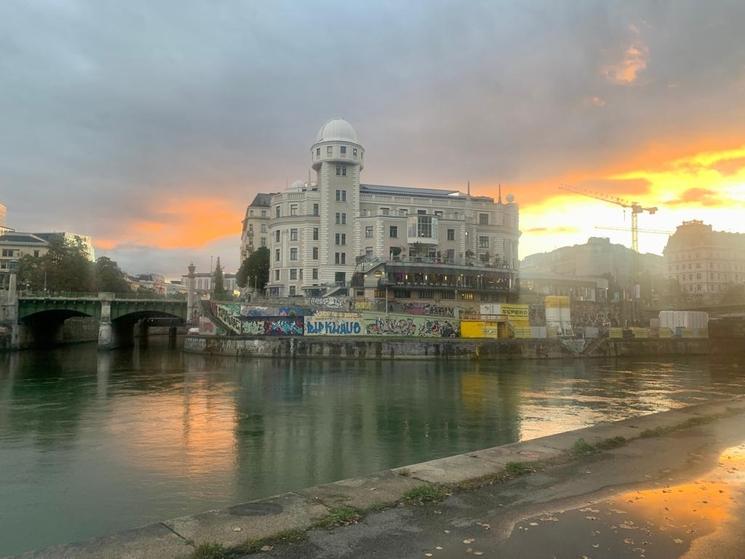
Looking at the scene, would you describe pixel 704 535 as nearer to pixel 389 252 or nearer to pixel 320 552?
pixel 320 552

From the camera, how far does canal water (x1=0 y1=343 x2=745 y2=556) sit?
14047 millimetres

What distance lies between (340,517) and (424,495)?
167 cm

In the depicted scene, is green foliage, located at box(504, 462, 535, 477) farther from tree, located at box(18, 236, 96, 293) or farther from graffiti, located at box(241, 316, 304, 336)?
tree, located at box(18, 236, 96, 293)

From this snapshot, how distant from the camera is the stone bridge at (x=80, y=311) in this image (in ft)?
280

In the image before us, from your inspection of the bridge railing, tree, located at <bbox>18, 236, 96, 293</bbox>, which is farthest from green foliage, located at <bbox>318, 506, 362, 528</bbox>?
tree, located at <bbox>18, 236, 96, 293</bbox>

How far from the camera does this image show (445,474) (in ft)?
33.6

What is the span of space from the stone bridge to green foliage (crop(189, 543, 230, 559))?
90.0 metres

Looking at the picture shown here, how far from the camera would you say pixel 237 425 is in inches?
985

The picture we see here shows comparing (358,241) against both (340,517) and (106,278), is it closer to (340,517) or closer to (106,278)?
(106,278)

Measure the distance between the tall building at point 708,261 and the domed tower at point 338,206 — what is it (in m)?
122

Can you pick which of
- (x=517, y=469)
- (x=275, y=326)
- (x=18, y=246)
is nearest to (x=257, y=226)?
(x=18, y=246)

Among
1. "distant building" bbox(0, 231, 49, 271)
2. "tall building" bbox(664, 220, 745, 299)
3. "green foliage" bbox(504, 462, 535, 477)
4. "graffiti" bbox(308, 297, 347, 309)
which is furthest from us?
"tall building" bbox(664, 220, 745, 299)

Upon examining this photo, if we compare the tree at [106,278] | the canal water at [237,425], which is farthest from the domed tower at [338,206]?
the tree at [106,278]

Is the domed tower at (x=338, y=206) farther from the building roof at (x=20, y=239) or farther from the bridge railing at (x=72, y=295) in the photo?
the building roof at (x=20, y=239)
